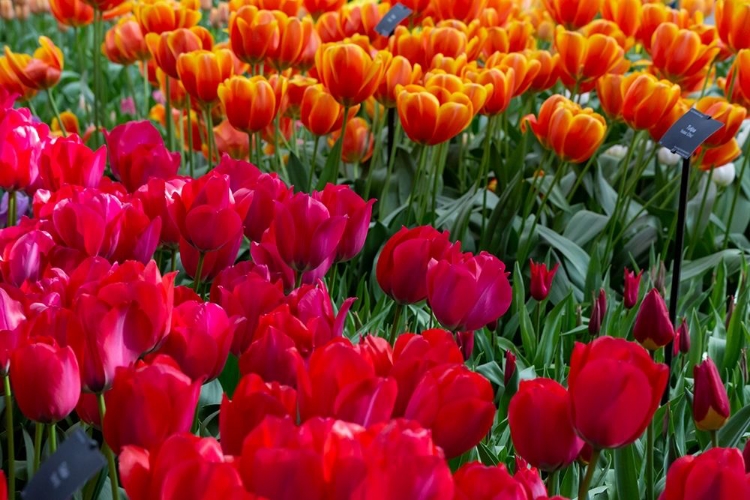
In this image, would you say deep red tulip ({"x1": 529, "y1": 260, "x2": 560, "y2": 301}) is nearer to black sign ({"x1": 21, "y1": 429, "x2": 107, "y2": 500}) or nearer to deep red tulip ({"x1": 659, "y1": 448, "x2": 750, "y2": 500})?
deep red tulip ({"x1": 659, "y1": 448, "x2": 750, "y2": 500})

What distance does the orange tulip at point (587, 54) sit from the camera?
179cm

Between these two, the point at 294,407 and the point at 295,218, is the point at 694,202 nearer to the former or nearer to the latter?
the point at 295,218

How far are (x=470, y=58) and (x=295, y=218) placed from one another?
3.44 feet

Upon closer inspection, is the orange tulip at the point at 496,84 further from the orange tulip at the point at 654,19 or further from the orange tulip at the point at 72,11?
the orange tulip at the point at 72,11

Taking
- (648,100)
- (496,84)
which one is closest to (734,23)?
(648,100)

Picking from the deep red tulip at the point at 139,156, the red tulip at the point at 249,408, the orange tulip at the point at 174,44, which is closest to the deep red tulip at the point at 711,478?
the red tulip at the point at 249,408

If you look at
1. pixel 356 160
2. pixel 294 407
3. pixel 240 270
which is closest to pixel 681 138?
pixel 240 270

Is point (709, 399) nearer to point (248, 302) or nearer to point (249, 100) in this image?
point (248, 302)

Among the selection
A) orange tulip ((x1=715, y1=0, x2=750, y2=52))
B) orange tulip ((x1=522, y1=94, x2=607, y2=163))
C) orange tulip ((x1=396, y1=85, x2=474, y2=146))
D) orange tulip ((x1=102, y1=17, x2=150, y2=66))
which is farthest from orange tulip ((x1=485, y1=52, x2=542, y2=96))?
orange tulip ((x1=102, y1=17, x2=150, y2=66))

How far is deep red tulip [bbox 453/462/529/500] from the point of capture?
0.50m

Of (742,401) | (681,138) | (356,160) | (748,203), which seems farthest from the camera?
(748,203)

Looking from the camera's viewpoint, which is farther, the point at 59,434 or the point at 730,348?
the point at 730,348

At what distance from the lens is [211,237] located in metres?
0.95

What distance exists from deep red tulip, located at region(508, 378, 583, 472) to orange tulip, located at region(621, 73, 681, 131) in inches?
39.1
